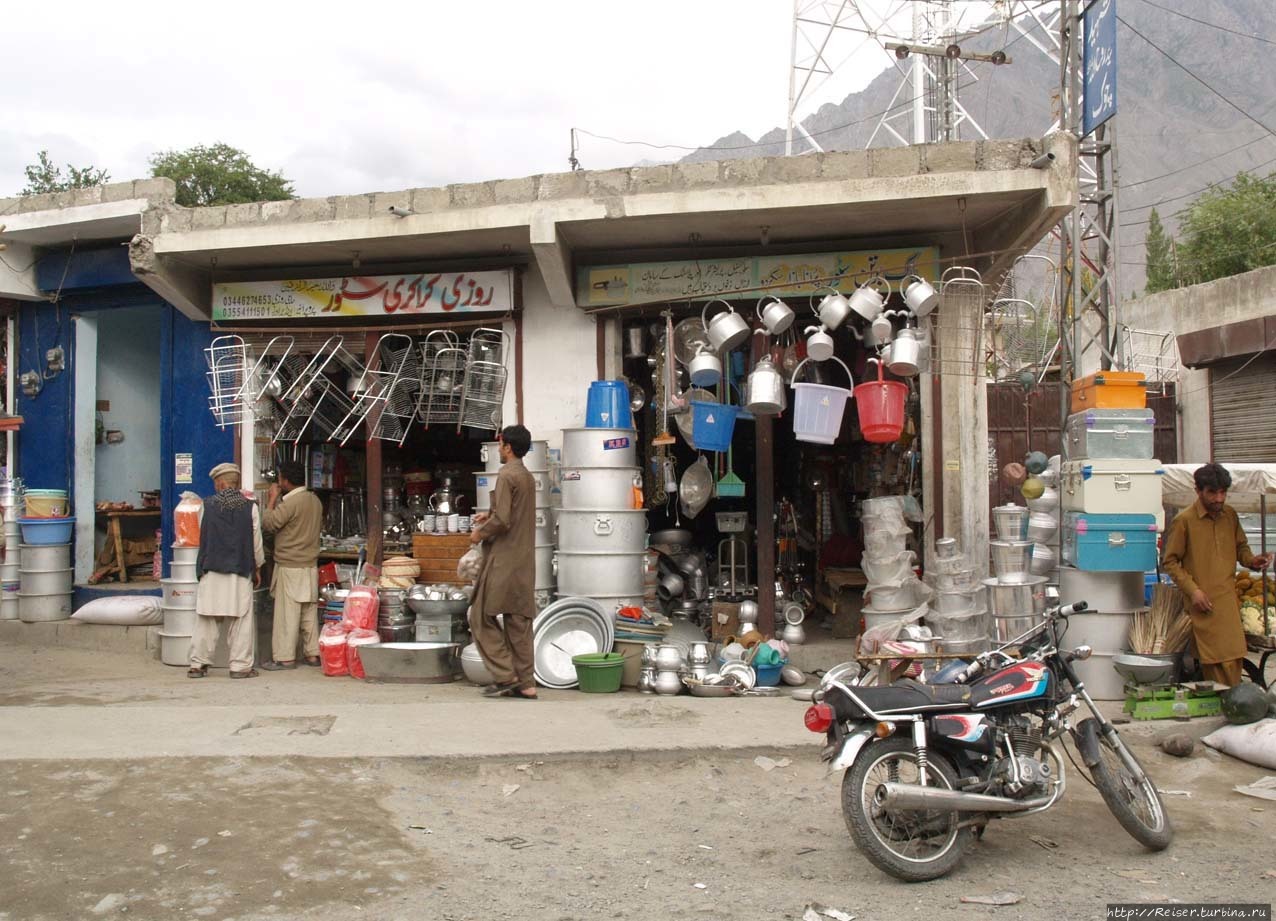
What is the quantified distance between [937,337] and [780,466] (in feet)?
11.9

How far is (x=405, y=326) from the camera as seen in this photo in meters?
8.74

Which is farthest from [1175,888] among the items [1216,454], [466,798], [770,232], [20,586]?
[1216,454]

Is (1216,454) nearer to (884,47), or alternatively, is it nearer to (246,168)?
(884,47)

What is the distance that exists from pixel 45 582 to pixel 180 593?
205cm

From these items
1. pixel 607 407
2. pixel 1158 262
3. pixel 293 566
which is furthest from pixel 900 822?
pixel 1158 262

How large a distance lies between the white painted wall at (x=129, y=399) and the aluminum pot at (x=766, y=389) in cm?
677

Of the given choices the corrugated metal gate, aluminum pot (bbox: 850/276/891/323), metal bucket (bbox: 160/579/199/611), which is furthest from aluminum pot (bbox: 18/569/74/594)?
the corrugated metal gate

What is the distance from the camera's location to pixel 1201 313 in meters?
17.4

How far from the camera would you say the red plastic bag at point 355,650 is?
7.80 meters

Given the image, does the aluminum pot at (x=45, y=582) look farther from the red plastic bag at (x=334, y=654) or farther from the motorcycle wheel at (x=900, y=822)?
the motorcycle wheel at (x=900, y=822)

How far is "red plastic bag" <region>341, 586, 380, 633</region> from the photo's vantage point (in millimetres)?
7984

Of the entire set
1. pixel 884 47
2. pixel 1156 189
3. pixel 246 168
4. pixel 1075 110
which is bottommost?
pixel 1075 110

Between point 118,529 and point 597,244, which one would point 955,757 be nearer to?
point 597,244

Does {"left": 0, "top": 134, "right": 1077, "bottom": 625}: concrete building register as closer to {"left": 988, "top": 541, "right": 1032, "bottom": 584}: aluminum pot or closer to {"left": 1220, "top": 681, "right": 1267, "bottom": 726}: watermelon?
{"left": 988, "top": 541, "right": 1032, "bottom": 584}: aluminum pot
